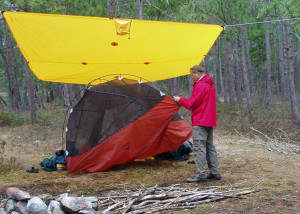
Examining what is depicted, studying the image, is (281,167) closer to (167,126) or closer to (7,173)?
(167,126)

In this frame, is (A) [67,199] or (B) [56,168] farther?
(B) [56,168]

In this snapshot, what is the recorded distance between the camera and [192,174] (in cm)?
545

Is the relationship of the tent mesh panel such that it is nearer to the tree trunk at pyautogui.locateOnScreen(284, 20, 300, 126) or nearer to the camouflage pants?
the camouflage pants

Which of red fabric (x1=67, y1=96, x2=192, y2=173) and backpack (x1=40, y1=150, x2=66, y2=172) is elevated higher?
red fabric (x1=67, y1=96, x2=192, y2=173)

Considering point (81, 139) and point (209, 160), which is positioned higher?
point (81, 139)

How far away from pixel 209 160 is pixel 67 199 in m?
2.47

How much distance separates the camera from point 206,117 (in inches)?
190

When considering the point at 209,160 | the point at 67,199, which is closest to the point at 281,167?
the point at 209,160

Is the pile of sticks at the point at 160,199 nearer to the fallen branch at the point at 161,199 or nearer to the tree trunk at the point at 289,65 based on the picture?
the fallen branch at the point at 161,199

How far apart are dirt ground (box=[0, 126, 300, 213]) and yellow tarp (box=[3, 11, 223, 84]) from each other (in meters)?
2.02

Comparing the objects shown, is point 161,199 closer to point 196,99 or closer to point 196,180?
point 196,180

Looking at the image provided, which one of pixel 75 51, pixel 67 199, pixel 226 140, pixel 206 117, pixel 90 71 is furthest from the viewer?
pixel 226 140

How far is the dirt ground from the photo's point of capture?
12.5ft

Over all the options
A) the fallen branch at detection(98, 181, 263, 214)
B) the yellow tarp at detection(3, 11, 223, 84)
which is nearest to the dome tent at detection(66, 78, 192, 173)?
the yellow tarp at detection(3, 11, 223, 84)
